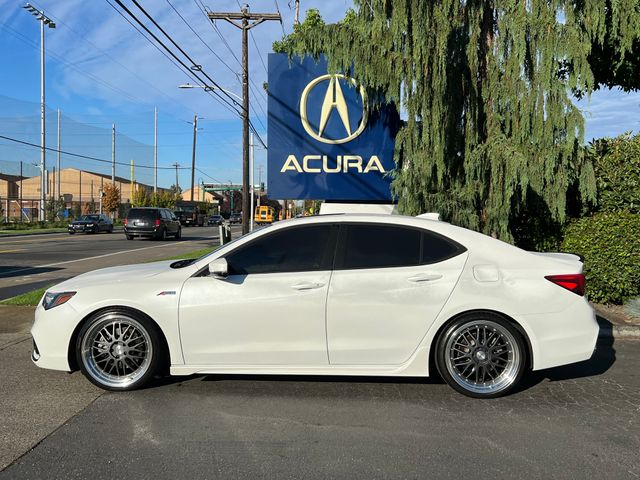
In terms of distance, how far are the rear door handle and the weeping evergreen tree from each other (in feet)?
11.0

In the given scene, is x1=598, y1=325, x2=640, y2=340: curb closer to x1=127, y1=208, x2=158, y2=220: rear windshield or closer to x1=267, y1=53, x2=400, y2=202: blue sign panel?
x1=267, y1=53, x2=400, y2=202: blue sign panel

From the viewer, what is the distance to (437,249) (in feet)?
14.6

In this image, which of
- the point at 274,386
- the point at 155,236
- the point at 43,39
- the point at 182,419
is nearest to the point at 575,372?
the point at 274,386

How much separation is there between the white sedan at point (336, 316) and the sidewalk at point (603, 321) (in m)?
2.58

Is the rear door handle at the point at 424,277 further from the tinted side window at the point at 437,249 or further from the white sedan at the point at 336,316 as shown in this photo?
the tinted side window at the point at 437,249

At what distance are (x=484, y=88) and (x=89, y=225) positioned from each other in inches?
1269

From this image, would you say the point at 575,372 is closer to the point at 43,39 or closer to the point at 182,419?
the point at 182,419

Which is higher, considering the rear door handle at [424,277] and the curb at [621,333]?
the rear door handle at [424,277]

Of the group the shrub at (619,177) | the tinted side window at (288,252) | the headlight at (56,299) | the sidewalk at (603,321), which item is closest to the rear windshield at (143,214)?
the sidewalk at (603,321)

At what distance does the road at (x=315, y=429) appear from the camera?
10.4 ft

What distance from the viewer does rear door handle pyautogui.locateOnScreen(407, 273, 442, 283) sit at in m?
4.29

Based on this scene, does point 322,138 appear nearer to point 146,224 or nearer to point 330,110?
point 330,110

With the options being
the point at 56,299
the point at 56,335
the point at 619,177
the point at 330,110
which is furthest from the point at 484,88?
the point at 56,335

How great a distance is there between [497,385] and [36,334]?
400cm
